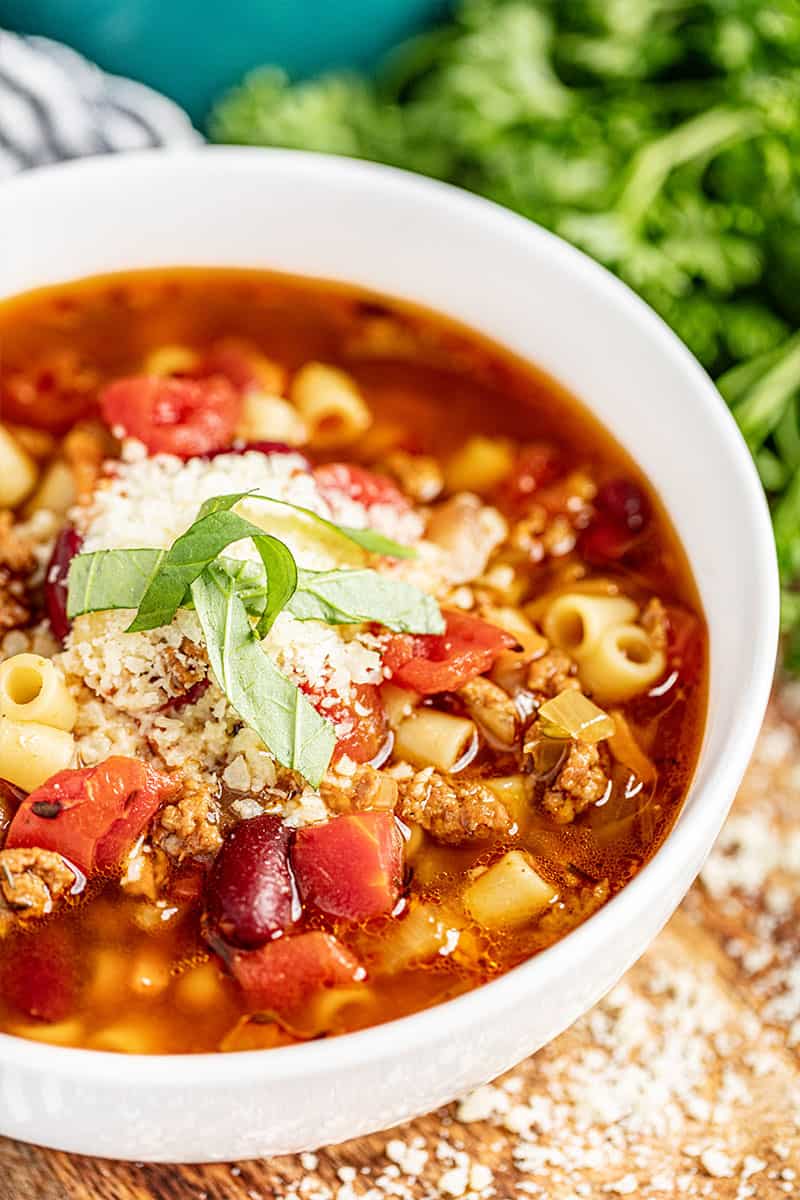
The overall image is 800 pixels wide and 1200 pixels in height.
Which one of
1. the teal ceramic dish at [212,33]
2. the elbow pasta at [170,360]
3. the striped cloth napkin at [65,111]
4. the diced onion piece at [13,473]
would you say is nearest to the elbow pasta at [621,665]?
the elbow pasta at [170,360]

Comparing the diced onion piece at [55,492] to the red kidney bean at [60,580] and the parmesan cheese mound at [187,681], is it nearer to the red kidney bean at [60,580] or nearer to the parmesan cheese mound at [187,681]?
the red kidney bean at [60,580]

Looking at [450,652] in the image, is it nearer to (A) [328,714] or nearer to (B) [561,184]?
(A) [328,714]

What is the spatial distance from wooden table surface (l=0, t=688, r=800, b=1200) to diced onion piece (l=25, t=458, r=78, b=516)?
4.91ft

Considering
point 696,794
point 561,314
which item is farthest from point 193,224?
point 696,794

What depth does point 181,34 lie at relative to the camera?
4688 millimetres

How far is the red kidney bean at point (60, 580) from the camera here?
3.27 meters

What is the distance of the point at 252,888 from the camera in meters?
2.84

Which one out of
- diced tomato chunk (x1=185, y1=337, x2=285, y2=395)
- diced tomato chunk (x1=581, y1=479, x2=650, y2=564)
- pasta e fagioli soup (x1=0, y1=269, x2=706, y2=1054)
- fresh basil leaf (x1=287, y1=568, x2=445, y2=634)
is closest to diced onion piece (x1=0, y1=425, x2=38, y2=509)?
pasta e fagioli soup (x1=0, y1=269, x2=706, y2=1054)

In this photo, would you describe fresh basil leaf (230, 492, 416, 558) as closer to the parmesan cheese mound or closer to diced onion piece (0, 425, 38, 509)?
the parmesan cheese mound

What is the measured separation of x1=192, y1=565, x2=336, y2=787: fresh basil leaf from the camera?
294 cm

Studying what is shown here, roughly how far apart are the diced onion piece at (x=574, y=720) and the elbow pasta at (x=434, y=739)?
6.7 inches

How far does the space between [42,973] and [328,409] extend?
5.39 ft

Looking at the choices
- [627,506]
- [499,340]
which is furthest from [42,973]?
[499,340]

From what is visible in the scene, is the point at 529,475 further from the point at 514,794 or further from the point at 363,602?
the point at 514,794
